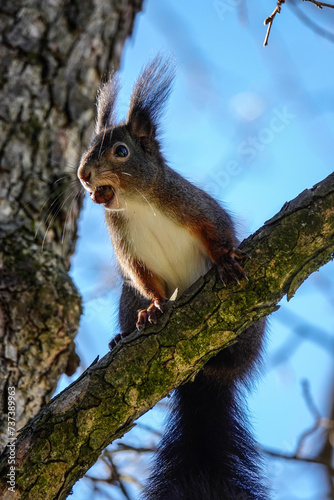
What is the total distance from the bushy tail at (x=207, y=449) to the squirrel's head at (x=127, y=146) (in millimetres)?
1044

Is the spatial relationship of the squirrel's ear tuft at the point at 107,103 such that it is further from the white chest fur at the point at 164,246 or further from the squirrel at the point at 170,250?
the white chest fur at the point at 164,246

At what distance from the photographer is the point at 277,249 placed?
2.30 meters

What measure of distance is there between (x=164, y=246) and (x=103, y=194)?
1.42 feet

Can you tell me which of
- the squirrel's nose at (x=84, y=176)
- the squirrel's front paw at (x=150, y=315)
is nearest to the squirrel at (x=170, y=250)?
the squirrel's nose at (x=84, y=176)

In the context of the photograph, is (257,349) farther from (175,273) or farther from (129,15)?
(129,15)

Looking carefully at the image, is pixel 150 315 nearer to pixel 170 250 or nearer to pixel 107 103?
pixel 170 250

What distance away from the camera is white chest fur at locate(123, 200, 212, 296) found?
3039 millimetres

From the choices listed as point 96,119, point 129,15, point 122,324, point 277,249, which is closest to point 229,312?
point 277,249

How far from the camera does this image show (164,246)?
3.08 m

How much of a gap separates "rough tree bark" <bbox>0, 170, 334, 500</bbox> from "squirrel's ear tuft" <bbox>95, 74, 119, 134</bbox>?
4.57ft

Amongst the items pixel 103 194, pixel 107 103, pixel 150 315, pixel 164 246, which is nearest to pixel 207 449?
pixel 150 315

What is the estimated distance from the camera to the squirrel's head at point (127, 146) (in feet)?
9.81

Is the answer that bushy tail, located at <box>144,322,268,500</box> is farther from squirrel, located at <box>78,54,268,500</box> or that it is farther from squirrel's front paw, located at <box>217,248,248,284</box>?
squirrel's front paw, located at <box>217,248,248,284</box>

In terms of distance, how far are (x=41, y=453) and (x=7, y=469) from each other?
0.42 feet
